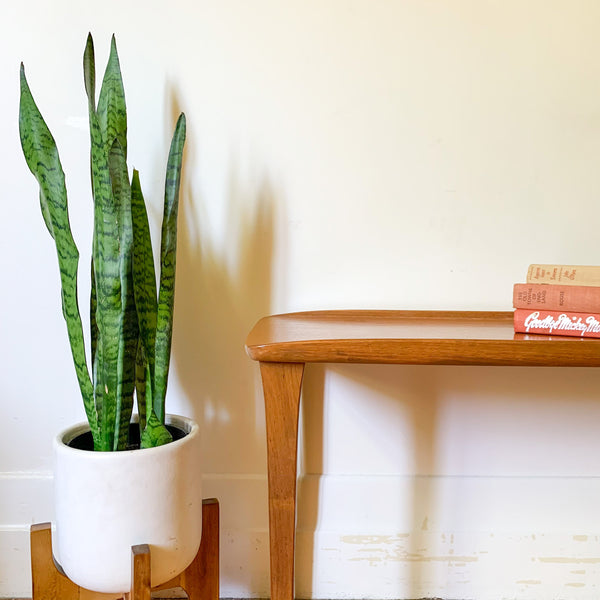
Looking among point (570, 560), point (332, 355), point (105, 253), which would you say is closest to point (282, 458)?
point (332, 355)

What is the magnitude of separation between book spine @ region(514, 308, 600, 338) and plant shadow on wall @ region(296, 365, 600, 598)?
0.93 ft

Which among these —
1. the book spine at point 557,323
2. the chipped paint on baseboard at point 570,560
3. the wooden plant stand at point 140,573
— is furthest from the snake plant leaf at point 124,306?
the chipped paint on baseboard at point 570,560

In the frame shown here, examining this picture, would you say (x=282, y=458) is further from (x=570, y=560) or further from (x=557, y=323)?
(x=570, y=560)

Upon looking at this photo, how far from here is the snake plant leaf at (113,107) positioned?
33.2 inches

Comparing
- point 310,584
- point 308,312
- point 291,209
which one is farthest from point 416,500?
point 291,209

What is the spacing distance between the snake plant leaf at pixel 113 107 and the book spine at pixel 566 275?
650mm

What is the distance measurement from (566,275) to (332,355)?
385 mm

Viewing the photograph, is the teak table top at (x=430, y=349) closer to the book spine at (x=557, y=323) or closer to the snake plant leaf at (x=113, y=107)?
the book spine at (x=557, y=323)

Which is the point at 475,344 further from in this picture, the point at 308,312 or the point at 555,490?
the point at 555,490

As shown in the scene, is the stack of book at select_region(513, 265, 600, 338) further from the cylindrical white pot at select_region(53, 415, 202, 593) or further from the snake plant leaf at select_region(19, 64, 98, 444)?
the snake plant leaf at select_region(19, 64, 98, 444)


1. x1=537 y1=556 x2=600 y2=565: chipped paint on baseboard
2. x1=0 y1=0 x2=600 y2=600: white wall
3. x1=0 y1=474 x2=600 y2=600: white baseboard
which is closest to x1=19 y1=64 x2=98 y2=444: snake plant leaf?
x1=0 y1=0 x2=600 y2=600: white wall

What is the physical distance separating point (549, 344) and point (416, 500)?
1.68 ft

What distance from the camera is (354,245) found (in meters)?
1.08

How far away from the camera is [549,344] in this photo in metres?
0.73
